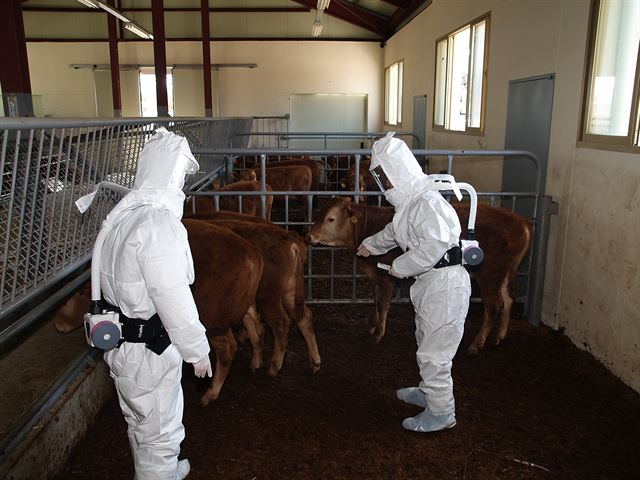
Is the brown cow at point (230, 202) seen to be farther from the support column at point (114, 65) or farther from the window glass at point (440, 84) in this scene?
the support column at point (114, 65)

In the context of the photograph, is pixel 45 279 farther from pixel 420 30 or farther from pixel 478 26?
pixel 420 30

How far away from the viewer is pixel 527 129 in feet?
18.3

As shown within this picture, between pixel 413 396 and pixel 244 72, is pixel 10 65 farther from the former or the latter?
pixel 244 72

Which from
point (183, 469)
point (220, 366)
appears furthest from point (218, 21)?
point (183, 469)

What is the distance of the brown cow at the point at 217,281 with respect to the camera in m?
3.07

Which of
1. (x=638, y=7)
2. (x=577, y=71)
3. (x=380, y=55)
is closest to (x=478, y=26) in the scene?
(x=577, y=71)

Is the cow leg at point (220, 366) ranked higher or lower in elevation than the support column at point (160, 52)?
lower

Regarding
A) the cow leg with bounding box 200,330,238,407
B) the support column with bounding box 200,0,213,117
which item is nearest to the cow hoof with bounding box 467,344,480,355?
the cow leg with bounding box 200,330,238,407

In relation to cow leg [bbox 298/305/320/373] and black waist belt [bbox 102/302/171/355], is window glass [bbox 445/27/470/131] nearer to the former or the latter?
cow leg [bbox 298/305/320/373]

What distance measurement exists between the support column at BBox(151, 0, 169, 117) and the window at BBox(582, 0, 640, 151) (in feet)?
27.8

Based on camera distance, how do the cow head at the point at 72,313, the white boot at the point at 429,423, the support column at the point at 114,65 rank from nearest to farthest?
the white boot at the point at 429,423 → the cow head at the point at 72,313 → the support column at the point at 114,65

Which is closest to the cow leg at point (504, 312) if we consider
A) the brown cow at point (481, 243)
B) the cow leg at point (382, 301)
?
the brown cow at point (481, 243)

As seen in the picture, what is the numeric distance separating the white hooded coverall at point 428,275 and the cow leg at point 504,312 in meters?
1.51

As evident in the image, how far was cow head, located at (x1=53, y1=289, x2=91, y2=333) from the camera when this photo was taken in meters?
3.37
